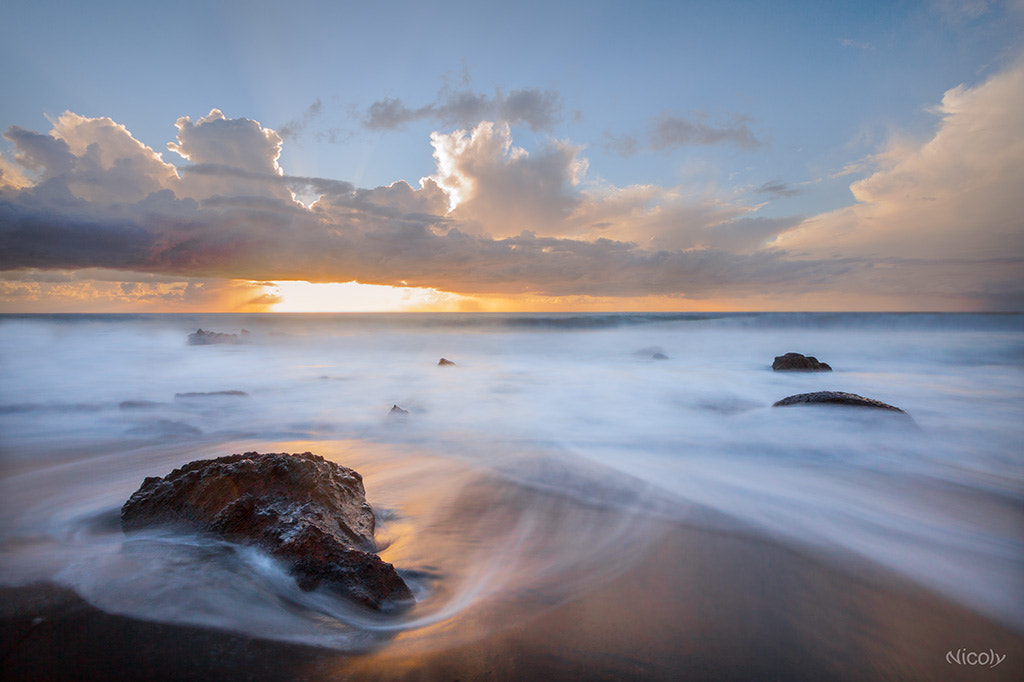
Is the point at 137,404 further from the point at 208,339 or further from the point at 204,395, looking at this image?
the point at 208,339

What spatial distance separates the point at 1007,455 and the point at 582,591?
24.6 feet

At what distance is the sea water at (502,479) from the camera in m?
2.81

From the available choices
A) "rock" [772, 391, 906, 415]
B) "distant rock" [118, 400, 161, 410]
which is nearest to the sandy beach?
"rock" [772, 391, 906, 415]

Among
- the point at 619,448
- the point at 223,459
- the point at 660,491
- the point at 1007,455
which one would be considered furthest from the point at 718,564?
the point at 1007,455

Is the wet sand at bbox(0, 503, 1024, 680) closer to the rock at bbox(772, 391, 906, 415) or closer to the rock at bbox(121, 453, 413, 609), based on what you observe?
the rock at bbox(121, 453, 413, 609)

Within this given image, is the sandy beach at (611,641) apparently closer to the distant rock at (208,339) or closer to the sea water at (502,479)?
the sea water at (502,479)

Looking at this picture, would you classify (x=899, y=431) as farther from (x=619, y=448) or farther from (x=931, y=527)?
(x=619, y=448)

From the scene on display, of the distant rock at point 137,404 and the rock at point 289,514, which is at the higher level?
the rock at point 289,514

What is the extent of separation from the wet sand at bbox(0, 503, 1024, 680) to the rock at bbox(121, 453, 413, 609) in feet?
1.19

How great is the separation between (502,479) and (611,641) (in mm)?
2780

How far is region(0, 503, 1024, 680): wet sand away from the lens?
7.08ft

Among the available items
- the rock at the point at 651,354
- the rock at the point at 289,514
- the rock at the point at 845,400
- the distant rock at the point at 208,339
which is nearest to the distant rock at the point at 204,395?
the rock at the point at 289,514

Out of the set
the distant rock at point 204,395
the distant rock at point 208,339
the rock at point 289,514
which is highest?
the rock at point 289,514

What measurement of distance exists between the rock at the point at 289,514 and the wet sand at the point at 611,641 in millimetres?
364
